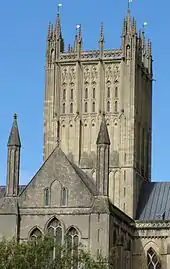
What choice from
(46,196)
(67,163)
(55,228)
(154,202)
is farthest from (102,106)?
(55,228)

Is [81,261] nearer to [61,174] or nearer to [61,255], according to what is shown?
[61,255]

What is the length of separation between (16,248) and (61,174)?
17925 millimetres

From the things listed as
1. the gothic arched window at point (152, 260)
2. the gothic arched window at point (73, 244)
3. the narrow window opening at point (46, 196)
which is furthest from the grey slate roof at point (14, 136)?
the gothic arched window at point (152, 260)

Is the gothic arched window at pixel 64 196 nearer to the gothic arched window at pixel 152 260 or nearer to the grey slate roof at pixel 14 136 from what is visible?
the grey slate roof at pixel 14 136

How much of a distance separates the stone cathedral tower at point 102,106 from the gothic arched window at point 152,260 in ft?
17.5

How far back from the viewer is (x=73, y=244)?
81625 mm

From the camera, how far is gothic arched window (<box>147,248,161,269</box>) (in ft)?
311

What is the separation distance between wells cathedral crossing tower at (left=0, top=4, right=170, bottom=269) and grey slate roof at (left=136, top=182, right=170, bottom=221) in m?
0.10

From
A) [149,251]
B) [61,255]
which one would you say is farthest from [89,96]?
[61,255]

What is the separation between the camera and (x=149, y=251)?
312 feet

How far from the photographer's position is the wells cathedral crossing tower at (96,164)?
3346 inches

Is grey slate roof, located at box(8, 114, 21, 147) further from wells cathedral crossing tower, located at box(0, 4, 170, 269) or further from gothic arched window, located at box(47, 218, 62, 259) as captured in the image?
gothic arched window, located at box(47, 218, 62, 259)

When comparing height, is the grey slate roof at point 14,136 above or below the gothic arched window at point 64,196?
above

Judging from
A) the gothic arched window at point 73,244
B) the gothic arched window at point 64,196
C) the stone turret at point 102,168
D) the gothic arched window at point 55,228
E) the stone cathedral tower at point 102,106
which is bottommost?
the gothic arched window at point 73,244
